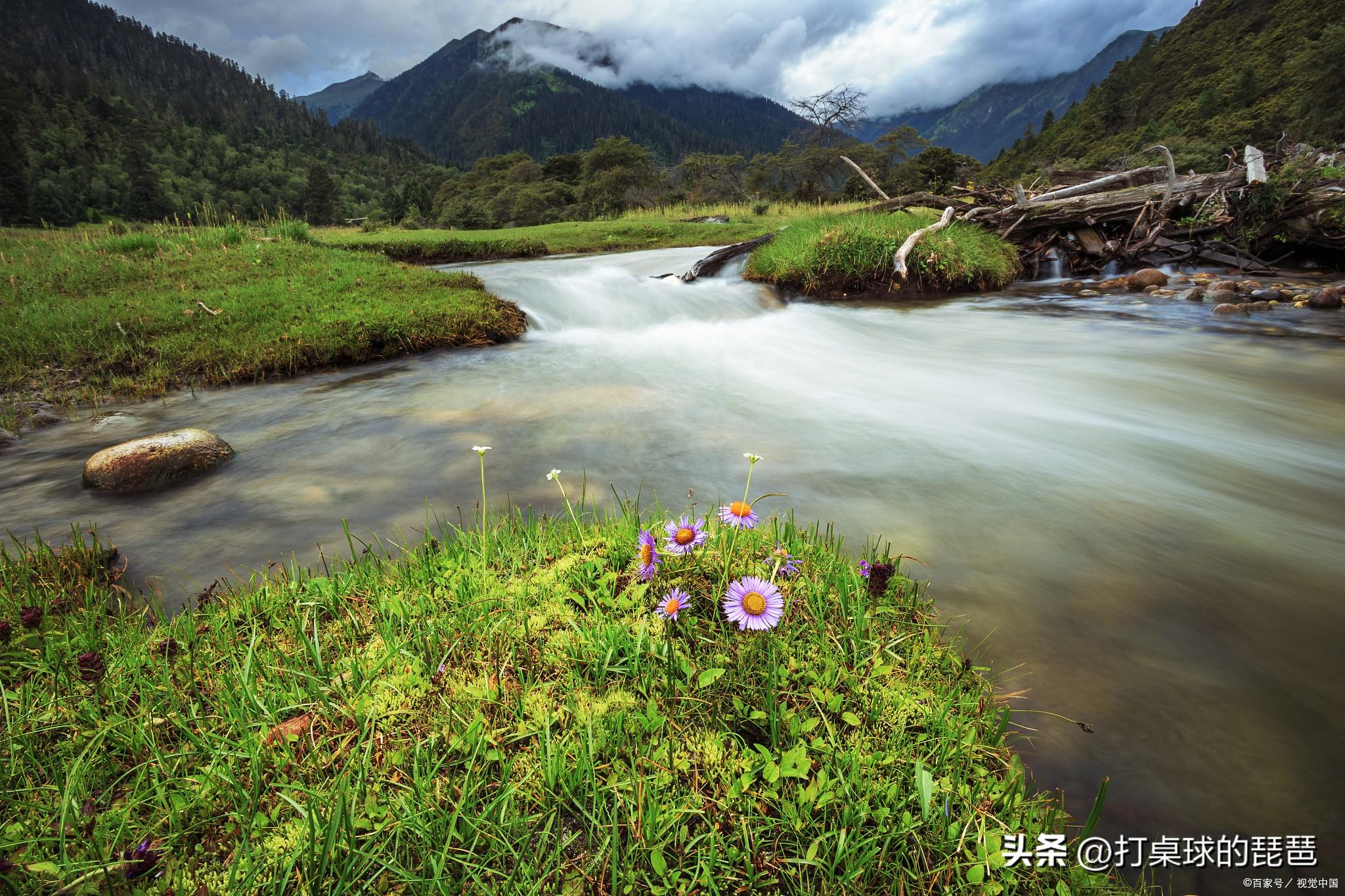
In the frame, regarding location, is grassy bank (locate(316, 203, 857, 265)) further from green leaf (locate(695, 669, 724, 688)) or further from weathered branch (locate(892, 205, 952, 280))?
green leaf (locate(695, 669, 724, 688))

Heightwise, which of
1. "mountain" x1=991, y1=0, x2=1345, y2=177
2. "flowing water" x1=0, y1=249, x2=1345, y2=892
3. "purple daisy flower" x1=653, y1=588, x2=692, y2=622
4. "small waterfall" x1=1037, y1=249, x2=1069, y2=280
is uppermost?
"mountain" x1=991, y1=0, x2=1345, y2=177

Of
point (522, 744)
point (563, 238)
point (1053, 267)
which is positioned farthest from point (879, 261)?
point (563, 238)

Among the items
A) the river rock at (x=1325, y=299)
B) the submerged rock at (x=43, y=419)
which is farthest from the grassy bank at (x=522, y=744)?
the river rock at (x=1325, y=299)

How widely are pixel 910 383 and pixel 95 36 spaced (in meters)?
288

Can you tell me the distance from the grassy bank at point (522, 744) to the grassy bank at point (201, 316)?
5.50 metres

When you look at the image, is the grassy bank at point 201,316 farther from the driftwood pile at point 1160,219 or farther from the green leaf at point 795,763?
the driftwood pile at point 1160,219

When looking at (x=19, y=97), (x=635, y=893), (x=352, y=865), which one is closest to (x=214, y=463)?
(x=352, y=865)

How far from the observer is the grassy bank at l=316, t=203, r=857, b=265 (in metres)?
16.4

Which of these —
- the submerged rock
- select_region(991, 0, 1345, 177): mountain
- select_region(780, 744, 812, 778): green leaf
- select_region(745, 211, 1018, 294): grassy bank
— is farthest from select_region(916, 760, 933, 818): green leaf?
select_region(991, 0, 1345, 177): mountain

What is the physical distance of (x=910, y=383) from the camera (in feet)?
22.6

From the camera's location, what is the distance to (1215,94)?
66.6 meters

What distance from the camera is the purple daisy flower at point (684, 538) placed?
80.4 inches

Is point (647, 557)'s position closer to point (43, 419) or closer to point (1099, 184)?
point (43, 419)

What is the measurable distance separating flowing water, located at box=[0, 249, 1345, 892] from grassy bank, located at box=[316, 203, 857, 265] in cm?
979
